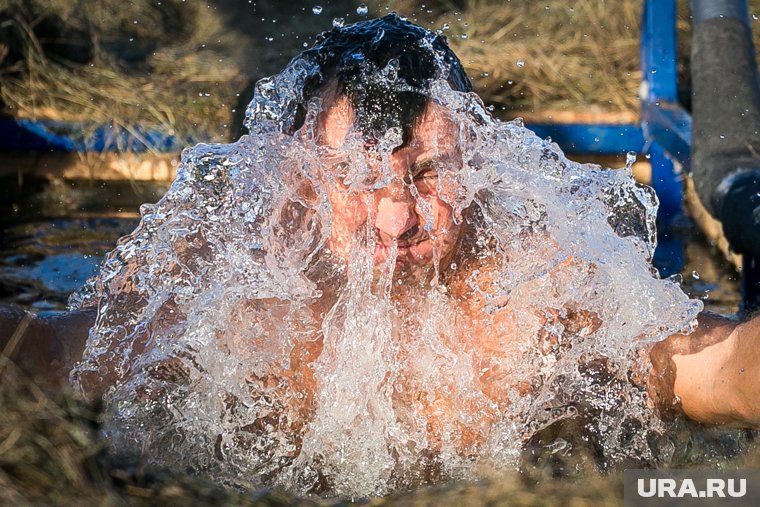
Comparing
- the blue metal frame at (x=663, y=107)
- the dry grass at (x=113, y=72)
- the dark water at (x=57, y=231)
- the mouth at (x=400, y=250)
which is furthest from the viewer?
the dry grass at (x=113, y=72)

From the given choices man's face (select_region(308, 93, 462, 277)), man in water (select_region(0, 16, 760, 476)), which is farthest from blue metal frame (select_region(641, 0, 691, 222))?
man's face (select_region(308, 93, 462, 277))

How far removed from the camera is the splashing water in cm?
230

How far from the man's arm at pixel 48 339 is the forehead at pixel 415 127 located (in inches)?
26.2

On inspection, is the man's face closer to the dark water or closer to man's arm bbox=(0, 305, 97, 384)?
man's arm bbox=(0, 305, 97, 384)

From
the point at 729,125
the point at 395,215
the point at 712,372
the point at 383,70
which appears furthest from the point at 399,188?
the point at 729,125

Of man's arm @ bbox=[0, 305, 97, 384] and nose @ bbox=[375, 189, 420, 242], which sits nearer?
man's arm @ bbox=[0, 305, 97, 384]

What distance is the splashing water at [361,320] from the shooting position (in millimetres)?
2303

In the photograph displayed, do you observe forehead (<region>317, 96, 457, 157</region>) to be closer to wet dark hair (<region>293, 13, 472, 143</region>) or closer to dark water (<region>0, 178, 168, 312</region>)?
wet dark hair (<region>293, 13, 472, 143</region>)

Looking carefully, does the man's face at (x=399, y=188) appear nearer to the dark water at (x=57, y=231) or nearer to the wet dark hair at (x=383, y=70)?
the wet dark hair at (x=383, y=70)

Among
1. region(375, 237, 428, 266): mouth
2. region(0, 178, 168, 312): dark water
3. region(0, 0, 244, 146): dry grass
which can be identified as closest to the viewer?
region(375, 237, 428, 266): mouth

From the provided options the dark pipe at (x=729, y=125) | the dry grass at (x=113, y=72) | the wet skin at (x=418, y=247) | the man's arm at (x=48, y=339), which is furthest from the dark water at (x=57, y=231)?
the dark pipe at (x=729, y=125)

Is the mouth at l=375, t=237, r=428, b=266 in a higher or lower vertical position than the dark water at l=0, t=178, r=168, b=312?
higher

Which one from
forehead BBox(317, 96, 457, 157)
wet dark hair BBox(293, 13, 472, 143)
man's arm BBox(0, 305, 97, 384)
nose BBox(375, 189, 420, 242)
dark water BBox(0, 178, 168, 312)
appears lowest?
dark water BBox(0, 178, 168, 312)

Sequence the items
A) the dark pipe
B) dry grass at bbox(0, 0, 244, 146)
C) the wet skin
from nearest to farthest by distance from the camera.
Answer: the wet skin → the dark pipe → dry grass at bbox(0, 0, 244, 146)
